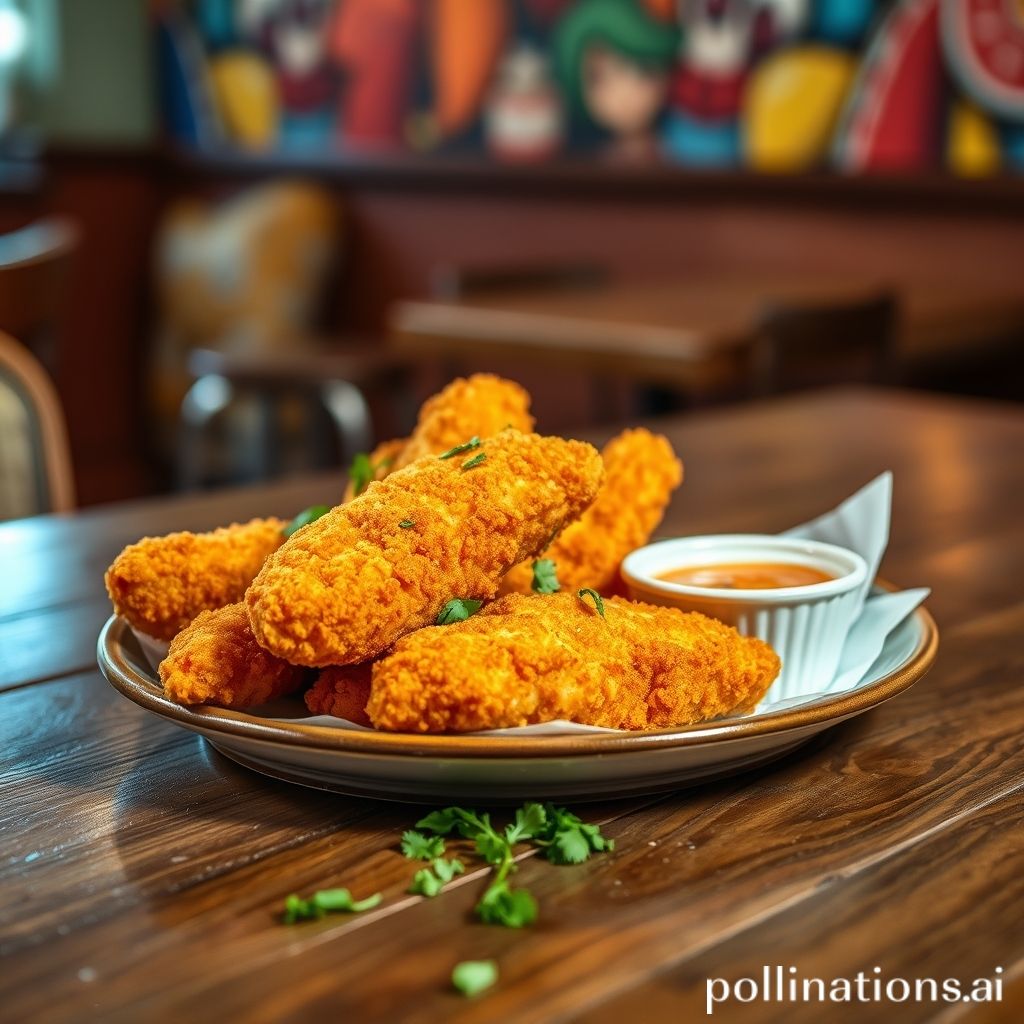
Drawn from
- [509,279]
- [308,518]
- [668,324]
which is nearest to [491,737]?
[308,518]

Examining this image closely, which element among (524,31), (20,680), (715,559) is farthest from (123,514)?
(524,31)

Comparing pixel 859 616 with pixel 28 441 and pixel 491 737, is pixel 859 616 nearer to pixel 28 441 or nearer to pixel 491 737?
pixel 491 737

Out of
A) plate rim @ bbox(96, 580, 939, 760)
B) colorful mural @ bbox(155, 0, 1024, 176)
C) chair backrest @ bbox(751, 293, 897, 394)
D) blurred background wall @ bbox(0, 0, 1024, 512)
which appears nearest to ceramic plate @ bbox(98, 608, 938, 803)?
plate rim @ bbox(96, 580, 939, 760)

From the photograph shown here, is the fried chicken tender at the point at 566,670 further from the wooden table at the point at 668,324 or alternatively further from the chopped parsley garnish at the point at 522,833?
the wooden table at the point at 668,324

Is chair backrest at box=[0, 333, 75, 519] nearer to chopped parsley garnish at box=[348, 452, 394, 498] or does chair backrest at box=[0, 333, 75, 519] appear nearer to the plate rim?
chopped parsley garnish at box=[348, 452, 394, 498]

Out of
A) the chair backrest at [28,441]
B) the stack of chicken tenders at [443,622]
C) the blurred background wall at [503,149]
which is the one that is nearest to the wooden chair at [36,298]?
the blurred background wall at [503,149]
